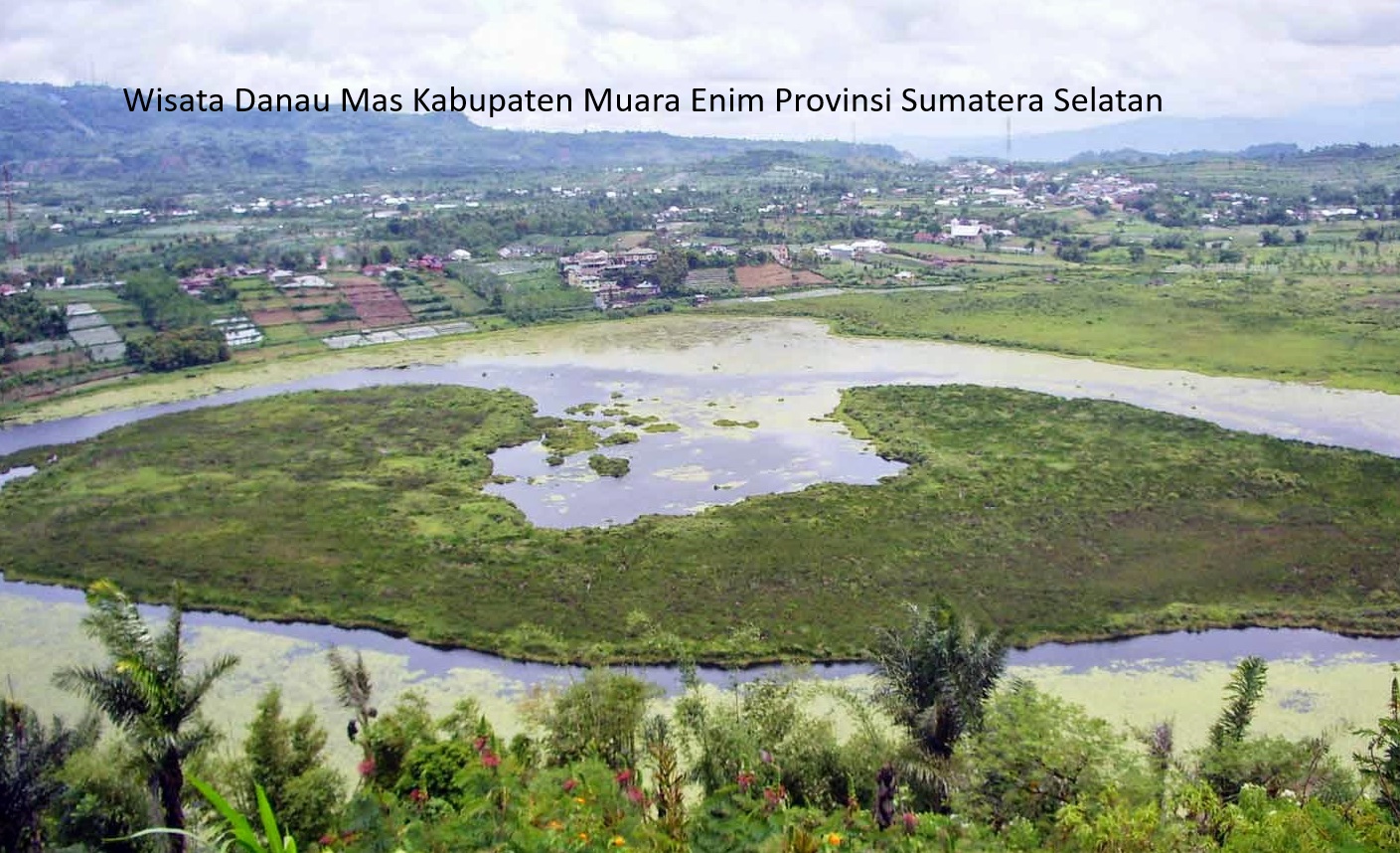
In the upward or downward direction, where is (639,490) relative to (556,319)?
downward

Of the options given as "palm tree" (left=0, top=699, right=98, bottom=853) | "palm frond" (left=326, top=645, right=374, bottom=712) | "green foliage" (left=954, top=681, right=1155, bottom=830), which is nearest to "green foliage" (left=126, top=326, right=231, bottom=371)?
"palm frond" (left=326, top=645, right=374, bottom=712)

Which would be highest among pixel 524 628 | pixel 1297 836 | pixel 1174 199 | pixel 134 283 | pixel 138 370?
pixel 1174 199

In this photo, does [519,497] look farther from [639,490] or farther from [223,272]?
[223,272]

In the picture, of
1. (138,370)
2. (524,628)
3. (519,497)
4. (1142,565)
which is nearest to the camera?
(524,628)

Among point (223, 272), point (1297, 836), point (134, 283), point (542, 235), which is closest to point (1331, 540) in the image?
point (1297, 836)

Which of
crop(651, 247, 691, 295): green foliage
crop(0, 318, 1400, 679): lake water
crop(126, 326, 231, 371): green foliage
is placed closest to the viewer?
crop(0, 318, 1400, 679): lake water

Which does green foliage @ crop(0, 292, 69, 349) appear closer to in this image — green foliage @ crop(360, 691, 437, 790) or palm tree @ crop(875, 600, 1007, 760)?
green foliage @ crop(360, 691, 437, 790)
